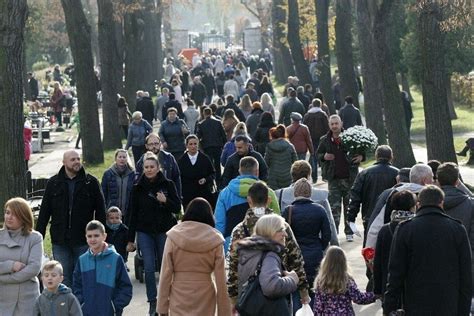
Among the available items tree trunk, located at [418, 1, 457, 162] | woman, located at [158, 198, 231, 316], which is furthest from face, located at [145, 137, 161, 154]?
woman, located at [158, 198, 231, 316]

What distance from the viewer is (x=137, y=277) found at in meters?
17.0

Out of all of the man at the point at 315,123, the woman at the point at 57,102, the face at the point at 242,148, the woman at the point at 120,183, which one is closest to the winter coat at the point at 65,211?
the woman at the point at 120,183

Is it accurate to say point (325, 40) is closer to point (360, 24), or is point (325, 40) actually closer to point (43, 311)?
point (360, 24)

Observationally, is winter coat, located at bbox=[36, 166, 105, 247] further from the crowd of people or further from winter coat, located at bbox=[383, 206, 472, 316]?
winter coat, located at bbox=[383, 206, 472, 316]

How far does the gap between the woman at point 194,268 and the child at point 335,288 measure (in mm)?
758

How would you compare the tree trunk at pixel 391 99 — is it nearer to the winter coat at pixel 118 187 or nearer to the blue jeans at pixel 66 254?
the winter coat at pixel 118 187

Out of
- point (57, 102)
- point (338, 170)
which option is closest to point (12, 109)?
point (338, 170)

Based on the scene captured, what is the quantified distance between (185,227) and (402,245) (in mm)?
1751

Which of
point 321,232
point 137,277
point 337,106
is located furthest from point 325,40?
point 321,232

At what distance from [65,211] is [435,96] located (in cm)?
1192

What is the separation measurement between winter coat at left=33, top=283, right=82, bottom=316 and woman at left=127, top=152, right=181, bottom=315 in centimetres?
338

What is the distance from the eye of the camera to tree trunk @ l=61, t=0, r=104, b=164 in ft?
102

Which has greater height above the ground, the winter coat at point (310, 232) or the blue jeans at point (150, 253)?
the winter coat at point (310, 232)

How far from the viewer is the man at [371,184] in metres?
15.3
